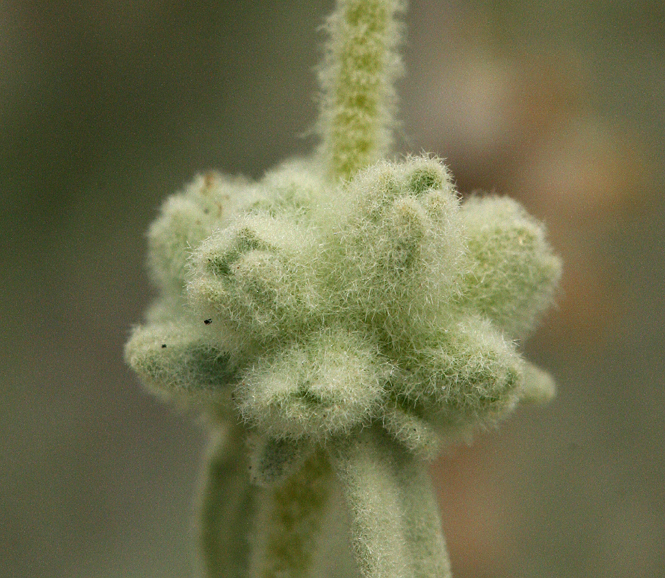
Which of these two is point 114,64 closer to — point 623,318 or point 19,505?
point 19,505

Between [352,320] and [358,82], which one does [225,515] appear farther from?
[358,82]

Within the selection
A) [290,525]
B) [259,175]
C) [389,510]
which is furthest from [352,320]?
[259,175]

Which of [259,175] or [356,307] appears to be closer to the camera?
[356,307]

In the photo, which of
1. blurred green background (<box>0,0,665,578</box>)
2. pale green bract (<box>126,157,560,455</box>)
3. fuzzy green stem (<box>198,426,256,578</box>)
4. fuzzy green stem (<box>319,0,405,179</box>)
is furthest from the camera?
blurred green background (<box>0,0,665,578</box>)

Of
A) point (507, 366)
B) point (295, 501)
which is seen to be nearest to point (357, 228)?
point (507, 366)

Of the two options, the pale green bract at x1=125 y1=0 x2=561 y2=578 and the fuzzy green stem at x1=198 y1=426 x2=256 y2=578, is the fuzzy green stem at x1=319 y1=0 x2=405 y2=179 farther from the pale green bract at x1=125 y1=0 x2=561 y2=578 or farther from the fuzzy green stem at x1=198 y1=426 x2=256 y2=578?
the fuzzy green stem at x1=198 y1=426 x2=256 y2=578

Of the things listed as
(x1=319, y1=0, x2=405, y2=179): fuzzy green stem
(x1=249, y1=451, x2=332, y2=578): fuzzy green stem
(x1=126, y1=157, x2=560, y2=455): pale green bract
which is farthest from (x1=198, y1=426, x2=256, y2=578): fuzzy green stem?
(x1=319, y1=0, x2=405, y2=179): fuzzy green stem
